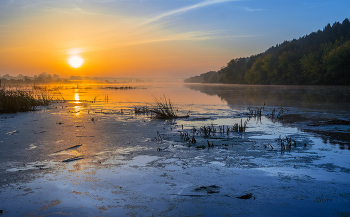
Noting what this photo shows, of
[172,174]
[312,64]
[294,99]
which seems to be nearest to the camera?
[172,174]

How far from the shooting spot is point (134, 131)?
7.44m

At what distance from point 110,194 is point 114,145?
8.70 ft

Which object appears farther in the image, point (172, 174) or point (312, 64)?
point (312, 64)

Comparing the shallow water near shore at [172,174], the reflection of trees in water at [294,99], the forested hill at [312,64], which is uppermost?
the forested hill at [312,64]

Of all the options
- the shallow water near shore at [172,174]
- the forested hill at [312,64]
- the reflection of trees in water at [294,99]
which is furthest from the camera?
the forested hill at [312,64]

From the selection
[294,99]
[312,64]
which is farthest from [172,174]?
[312,64]

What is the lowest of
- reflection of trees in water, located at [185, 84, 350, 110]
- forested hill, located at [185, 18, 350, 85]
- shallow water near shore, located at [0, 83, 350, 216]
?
shallow water near shore, located at [0, 83, 350, 216]

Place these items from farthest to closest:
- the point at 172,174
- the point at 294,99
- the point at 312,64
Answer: the point at 312,64 → the point at 294,99 → the point at 172,174

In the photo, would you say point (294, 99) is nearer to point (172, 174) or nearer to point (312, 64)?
point (172, 174)

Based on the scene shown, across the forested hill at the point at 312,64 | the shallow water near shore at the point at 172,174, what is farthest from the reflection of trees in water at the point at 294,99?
the forested hill at the point at 312,64

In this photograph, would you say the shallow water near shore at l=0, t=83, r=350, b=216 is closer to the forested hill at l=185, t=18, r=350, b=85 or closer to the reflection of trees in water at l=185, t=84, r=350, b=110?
the reflection of trees in water at l=185, t=84, r=350, b=110

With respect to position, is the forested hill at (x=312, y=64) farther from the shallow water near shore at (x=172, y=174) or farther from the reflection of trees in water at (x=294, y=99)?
the shallow water near shore at (x=172, y=174)

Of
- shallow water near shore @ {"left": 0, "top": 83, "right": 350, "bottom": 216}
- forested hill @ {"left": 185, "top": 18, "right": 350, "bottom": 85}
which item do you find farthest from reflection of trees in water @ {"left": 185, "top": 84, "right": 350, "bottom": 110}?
forested hill @ {"left": 185, "top": 18, "right": 350, "bottom": 85}

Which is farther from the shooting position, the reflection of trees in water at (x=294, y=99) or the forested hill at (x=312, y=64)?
the forested hill at (x=312, y=64)
